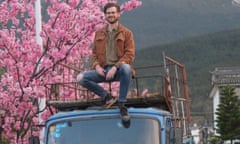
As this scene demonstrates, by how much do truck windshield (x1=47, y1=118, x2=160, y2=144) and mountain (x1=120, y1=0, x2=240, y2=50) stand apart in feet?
399

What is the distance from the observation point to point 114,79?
856cm

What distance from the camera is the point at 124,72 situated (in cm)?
838

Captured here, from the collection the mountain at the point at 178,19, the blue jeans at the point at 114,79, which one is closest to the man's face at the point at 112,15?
the blue jeans at the point at 114,79

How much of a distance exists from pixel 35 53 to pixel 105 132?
15.3 feet

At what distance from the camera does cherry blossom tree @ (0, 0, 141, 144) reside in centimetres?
1203

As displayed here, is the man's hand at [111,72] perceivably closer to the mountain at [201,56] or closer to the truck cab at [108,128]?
the truck cab at [108,128]

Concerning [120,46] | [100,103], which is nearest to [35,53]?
[100,103]

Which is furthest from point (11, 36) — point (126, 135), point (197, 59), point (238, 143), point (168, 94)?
point (197, 59)

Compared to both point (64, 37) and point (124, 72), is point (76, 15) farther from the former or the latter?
point (124, 72)

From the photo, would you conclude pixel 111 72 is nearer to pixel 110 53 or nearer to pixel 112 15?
pixel 110 53

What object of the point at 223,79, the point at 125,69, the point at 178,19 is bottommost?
the point at 125,69

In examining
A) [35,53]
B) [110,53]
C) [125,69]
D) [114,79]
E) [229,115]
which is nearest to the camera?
[125,69]

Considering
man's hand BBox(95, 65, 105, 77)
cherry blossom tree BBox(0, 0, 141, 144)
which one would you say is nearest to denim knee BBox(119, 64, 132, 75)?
man's hand BBox(95, 65, 105, 77)

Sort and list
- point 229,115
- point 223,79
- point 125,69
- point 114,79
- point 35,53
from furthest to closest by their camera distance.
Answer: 1. point 223,79
2. point 229,115
3. point 35,53
4. point 114,79
5. point 125,69
